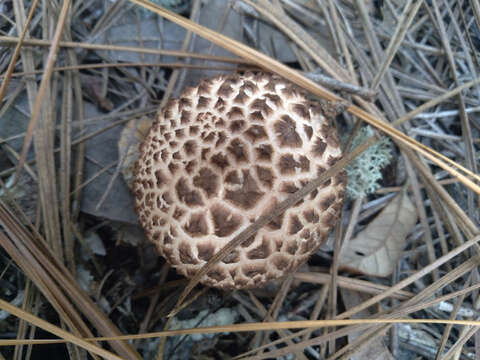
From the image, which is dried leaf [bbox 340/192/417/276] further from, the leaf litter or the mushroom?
the mushroom

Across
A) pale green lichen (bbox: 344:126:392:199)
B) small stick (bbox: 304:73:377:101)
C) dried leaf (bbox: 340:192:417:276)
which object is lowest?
dried leaf (bbox: 340:192:417:276)

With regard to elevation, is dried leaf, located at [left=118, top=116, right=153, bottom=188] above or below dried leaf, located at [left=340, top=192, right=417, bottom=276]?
above

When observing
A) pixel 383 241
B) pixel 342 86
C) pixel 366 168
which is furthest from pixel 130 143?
pixel 383 241

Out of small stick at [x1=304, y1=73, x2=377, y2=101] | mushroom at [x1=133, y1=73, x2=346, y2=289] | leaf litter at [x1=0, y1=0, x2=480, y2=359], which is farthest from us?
small stick at [x1=304, y1=73, x2=377, y2=101]

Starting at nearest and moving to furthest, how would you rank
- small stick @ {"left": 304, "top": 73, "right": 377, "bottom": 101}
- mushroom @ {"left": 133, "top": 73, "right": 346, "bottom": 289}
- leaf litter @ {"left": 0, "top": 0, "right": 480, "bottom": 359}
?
mushroom @ {"left": 133, "top": 73, "right": 346, "bottom": 289}
leaf litter @ {"left": 0, "top": 0, "right": 480, "bottom": 359}
small stick @ {"left": 304, "top": 73, "right": 377, "bottom": 101}

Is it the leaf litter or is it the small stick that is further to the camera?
the small stick

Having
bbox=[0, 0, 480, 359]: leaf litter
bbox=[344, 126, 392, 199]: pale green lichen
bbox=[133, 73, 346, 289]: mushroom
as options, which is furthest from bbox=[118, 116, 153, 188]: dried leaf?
bbox=[344, 126, 392, 199]: pale green lichen

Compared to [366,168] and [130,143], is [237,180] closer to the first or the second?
[130,143]
